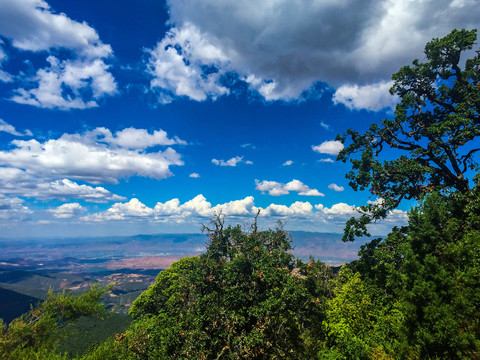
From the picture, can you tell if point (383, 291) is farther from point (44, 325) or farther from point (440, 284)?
point (44, 325)

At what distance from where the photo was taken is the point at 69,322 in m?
27.1

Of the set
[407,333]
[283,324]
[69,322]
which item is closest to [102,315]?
[69,322]

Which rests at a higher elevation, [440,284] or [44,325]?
[440,284]

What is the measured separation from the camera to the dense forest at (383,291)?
15.6m

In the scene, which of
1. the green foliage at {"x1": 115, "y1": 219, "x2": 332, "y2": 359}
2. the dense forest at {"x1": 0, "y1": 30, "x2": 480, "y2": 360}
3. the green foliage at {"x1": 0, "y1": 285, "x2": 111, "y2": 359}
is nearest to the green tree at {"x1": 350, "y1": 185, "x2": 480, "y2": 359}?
the dense forest at {"x1": 0, "y1": 30, "x2": 480, "y2": 360}

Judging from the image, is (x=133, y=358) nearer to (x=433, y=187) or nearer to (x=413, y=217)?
(x=413, y=217)

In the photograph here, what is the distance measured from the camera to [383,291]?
77.2ft

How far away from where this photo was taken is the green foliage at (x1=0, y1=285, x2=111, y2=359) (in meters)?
19.8

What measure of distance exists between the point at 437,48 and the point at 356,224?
21.4 m

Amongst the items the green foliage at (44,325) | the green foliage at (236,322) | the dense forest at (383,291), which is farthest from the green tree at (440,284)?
the green foliage at (44,325)

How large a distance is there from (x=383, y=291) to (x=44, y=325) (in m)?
36.0

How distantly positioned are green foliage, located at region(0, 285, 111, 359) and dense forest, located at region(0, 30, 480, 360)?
13 cm

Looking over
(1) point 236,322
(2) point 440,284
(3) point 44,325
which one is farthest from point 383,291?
(3) point 44,325

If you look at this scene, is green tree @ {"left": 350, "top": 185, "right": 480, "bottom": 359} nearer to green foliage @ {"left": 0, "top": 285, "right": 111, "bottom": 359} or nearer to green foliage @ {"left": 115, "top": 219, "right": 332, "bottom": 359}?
green foliage @ {"left": 115, "top": 219, "right": 332, "bottom": 359}
